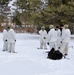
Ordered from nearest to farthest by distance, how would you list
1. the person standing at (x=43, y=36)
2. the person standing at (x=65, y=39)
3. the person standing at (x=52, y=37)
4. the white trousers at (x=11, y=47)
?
the person standing at (x=65, y=39) → the person standing at (x=52, y=37) → the white trousers at (x=11, y=47) → the person standing at (x=43, y=36)

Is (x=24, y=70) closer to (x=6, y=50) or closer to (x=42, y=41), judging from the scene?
(x=6, y=50)

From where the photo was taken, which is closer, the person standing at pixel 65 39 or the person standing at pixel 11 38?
the person standing at pixel 65 39

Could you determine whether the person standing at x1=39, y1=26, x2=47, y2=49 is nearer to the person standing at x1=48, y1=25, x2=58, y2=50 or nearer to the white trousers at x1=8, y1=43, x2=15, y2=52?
the white trousers at x1=8, y1=43, x2=15, y2=52

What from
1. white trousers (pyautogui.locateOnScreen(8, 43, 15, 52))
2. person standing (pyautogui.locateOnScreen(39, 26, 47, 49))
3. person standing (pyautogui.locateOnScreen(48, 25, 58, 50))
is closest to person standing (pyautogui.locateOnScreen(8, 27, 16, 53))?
white trousers (pyautogui.locateOnScreen(8, 43, 15, 52))

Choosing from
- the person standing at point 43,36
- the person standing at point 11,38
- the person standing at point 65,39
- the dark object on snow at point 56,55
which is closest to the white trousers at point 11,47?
the person standing at point 11,38

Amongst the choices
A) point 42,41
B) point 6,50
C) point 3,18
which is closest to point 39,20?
point 42,41

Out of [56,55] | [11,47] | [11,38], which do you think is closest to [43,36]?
[11,47]

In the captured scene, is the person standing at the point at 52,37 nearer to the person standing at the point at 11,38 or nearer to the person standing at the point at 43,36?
the person standing at the point at 11,38

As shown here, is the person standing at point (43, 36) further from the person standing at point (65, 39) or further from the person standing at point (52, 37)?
the person standing at point (65, 39)

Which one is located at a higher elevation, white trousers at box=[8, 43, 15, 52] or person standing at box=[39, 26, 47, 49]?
person standing at box=[39, 26, 47, 49]

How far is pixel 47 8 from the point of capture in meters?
33.2

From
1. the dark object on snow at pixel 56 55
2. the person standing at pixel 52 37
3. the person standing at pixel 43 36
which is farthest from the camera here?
the person standing at pixel 43 36

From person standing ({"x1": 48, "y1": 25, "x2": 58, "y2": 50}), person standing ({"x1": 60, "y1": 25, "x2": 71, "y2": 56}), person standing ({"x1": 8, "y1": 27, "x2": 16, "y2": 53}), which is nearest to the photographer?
person standing ({"x1": 60, "y1": 25, "x2": 71, "y2": 56})

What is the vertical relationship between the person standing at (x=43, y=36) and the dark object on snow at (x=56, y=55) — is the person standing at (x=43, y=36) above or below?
above
